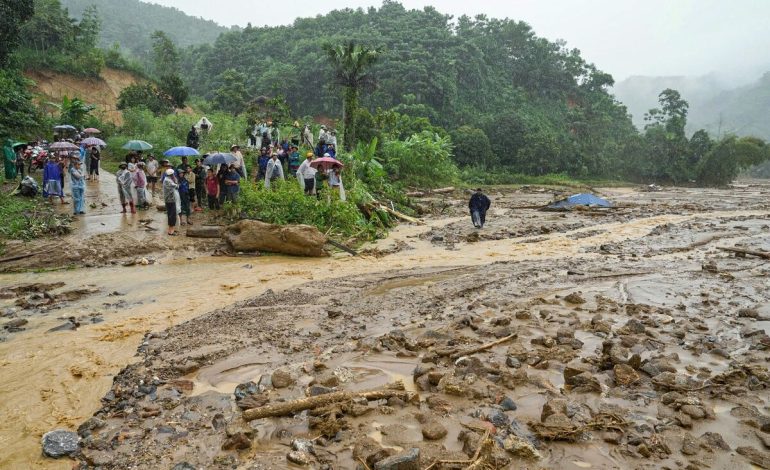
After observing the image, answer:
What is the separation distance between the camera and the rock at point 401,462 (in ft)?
10.2

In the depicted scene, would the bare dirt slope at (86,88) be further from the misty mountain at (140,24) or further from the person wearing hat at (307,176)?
the misty mountain at (140,24)

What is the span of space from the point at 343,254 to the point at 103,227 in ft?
19.9

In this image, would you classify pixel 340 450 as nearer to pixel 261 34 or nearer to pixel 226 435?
pixel 226 435

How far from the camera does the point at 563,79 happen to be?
69.8 meters

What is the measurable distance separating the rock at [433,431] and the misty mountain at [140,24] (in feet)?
279

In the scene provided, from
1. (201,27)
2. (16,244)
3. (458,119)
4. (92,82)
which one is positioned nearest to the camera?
(16,244)

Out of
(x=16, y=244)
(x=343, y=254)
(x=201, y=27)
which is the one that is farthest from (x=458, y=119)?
(x=201, y=27)

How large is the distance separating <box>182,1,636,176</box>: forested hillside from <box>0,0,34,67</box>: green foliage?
1648cm

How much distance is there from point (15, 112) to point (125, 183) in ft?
39.0

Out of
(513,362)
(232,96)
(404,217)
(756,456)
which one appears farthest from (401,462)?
(232,96)

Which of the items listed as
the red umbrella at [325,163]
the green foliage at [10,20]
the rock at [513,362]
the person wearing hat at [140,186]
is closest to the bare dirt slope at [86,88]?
the green foliage at [10,20]

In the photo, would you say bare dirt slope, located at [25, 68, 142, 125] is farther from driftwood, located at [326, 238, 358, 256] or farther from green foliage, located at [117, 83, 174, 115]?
driftwood, located at [326, 238, 358, 256]

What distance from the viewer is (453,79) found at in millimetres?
54594

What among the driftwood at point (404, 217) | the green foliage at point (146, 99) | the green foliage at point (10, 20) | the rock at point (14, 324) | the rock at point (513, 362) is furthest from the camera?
the green foliage at point (146, 99)
